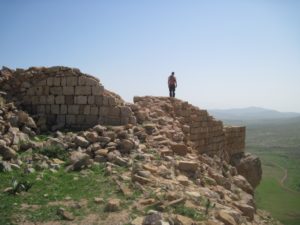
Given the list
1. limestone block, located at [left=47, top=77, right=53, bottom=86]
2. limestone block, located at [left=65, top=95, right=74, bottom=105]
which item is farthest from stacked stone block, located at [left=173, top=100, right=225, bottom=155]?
limestone block, located at [left=47, top=77, right=53, bottom=86]

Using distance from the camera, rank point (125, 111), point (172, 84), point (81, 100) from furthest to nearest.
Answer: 1. point (172, 84)
2. point (81, 100)
3. point (125, 111)

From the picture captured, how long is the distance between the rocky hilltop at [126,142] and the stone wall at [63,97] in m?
0.03

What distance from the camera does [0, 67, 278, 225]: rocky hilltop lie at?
21.5 feet

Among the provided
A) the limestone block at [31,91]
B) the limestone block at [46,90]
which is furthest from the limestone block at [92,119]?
the limestone block at [31,91]

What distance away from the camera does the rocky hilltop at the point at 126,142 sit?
657 centimetres

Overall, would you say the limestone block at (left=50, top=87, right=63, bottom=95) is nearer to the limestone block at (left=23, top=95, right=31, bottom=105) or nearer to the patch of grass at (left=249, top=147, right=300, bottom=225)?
the limestone block at (left=23, top=95, right=31, bottom=105)

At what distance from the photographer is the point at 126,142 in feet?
29.5

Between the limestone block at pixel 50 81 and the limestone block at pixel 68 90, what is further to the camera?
the limestone block at pixel 50 81

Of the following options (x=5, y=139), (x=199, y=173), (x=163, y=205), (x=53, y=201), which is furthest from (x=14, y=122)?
(x=163, y=205)

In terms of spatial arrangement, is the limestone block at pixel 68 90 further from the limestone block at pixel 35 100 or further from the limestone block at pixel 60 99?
the limestone block at pixel 35 100

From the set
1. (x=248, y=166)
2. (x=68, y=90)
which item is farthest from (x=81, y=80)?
(x=248, y=166)

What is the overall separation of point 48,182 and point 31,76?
614 centimetres

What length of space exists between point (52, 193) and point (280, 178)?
1935 inches

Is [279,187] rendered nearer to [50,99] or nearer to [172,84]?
[172,84]
